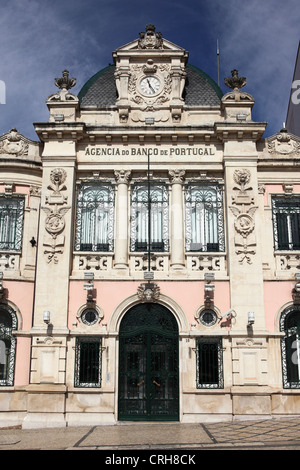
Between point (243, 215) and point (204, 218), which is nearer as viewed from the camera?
point (243, 215)

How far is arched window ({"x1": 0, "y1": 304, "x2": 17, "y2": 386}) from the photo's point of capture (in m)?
18.6

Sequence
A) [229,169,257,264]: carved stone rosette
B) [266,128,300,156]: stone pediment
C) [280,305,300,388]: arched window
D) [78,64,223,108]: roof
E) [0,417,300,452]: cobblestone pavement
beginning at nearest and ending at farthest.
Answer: [0,417,300,452]: cobblestone pavement → [280,305,300,388]: arched window → [229,169,257,264]: carved stone rosette → [266,128,300,156]: stone pediment → [78,64,223,108]: roof

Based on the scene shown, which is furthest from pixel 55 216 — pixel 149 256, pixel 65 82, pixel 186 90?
pixel 186 90

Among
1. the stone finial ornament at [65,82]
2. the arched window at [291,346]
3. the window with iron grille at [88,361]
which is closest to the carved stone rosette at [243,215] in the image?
the arched window at [291,346]

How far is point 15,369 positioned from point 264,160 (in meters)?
12.3

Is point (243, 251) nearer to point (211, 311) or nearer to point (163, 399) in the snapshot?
point (211, 311)

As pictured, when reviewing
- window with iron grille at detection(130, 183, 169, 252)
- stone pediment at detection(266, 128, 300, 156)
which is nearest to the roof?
stone pediment at detection(266, 128, 300, 156)

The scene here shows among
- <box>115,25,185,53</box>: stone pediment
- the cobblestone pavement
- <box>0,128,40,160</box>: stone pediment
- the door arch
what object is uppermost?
<box>115,25,185,53</box>: stone pediment

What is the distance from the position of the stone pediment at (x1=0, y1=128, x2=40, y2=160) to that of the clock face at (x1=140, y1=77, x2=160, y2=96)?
16.0 ft

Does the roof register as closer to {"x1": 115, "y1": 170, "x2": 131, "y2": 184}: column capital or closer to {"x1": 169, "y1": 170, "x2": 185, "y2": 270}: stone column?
{"x1": 115, "y1": 170, "x2": 131, "y2": 184}: column capital

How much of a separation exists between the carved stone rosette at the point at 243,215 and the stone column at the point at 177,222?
1990 millimetres

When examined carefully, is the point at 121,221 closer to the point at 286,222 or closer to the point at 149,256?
the point at 149,256

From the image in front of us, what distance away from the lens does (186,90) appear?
21984 millimetres

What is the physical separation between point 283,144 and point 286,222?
10.6ft
